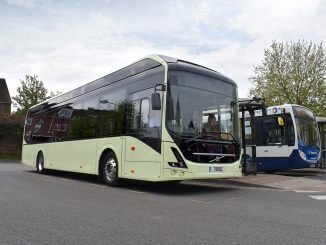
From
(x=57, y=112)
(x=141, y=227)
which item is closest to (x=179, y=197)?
(x=141, y=227)

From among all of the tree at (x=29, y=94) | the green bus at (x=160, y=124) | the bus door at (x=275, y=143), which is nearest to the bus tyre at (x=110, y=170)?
the green bus at (x=160, y=124)

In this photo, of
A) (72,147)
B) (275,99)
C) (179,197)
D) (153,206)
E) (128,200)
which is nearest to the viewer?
(153,206)

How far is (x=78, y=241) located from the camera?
4406 millimetres

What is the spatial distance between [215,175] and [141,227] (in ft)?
13.2

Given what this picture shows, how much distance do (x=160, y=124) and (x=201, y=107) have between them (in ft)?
3.89

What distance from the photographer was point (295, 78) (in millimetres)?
31250

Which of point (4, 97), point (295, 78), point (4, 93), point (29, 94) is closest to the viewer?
point (295, 78)

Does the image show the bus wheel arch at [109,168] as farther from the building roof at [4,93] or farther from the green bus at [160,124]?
the building roof at [4,93]

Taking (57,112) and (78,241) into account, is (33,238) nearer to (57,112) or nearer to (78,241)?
(78,241)

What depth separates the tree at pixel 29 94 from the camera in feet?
138

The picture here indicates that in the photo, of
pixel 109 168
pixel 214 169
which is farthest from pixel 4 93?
pixel 214 169

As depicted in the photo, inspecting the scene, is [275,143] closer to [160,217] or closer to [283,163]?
[283,163]

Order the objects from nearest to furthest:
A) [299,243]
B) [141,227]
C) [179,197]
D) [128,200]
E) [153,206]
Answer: [299,243] < [141,227] < [153,206] < [128,200] < [179,197]

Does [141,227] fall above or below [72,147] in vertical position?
below
